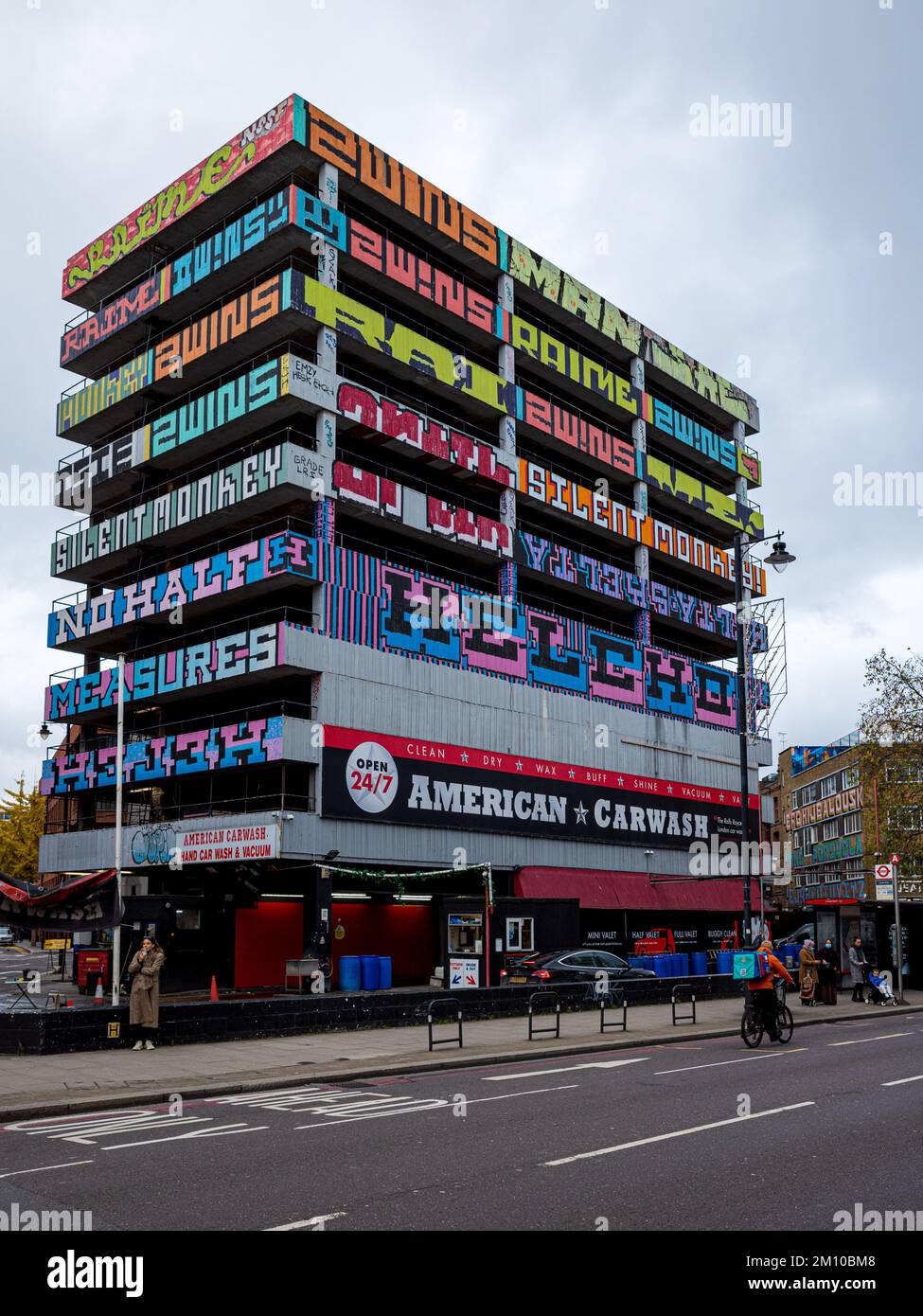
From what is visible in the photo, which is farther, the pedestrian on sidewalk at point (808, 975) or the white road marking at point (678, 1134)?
the pedestrian on sidewalk at point (808, 975)

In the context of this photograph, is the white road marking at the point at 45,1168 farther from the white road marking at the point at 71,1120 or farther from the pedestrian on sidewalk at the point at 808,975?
the pedestrian on sidewalk at the point at 808,975

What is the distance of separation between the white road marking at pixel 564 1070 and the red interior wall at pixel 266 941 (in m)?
20.4

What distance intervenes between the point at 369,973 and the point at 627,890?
18.6 metres

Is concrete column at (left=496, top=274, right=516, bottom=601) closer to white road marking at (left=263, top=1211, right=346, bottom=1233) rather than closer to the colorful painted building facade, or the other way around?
the colorful painted building facade

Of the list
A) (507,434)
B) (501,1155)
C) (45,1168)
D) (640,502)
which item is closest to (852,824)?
(640,502)

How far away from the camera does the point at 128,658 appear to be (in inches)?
1770

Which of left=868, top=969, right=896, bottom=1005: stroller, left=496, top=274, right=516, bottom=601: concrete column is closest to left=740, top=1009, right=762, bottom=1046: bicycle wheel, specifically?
left=868, top=969, right=896, bottom=1005: stroller

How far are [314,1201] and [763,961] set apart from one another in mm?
13805

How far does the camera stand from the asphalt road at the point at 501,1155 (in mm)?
8281

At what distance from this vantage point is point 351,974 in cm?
3172

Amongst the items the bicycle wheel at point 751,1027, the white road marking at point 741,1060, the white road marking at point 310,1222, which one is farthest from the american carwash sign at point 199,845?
the white road marking at point 310,1222

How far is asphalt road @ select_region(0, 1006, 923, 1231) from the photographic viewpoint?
828 centimetres

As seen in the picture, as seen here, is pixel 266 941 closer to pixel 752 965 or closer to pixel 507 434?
pixel 507 434

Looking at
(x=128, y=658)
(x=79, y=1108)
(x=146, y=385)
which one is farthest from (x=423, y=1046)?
(x=146, y=385)
